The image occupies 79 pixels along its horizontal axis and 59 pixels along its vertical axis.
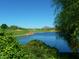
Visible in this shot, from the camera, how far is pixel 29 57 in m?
13.7

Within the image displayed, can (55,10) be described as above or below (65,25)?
above

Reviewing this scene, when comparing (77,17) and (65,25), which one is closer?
(77,17)

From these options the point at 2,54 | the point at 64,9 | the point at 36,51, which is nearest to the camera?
the point at 2,54

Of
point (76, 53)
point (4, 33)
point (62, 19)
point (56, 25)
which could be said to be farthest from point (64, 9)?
point (4, 33)

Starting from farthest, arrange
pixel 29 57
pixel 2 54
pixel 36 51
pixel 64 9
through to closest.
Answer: pixel 64 9
pixel 36 51
pixel 29 57
pixel 2 54

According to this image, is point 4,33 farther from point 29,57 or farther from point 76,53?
point 76,53

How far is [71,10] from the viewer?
1986cm

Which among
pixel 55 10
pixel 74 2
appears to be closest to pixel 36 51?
pixel 74 2

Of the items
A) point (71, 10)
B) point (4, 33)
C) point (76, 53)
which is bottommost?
point (76, 53)

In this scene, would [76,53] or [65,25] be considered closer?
[65,25]

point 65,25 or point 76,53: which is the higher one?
point 65,25

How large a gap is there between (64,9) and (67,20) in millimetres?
1452

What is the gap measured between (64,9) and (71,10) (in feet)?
6.31

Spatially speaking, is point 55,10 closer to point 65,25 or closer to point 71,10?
point 65,25
